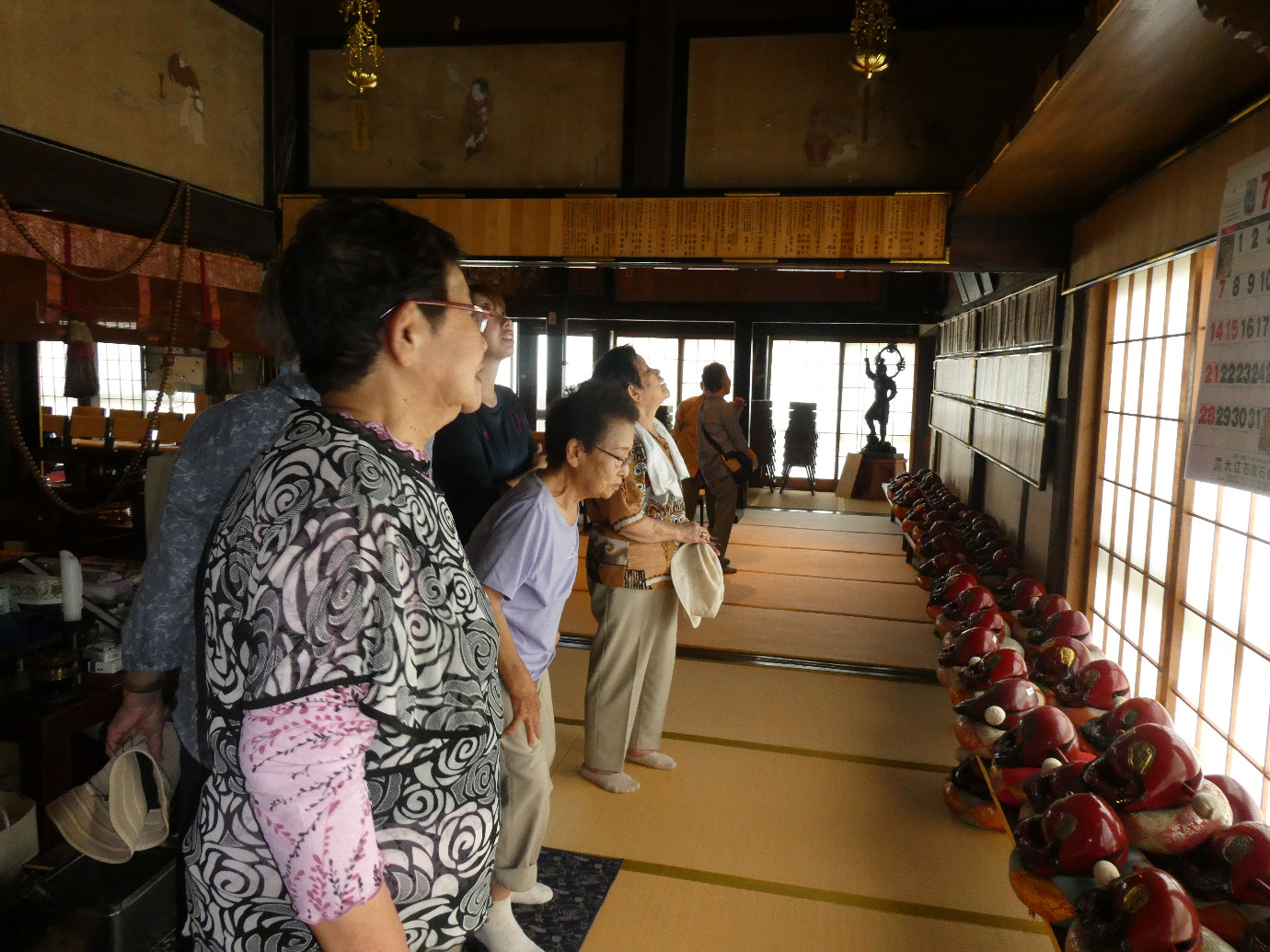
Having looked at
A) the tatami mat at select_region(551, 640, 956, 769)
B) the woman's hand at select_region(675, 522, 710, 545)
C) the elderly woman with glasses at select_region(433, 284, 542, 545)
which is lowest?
the tatami mat at select_region(551, 640, 956, 769)

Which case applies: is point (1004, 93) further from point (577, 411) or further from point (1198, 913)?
point (1198, 913)

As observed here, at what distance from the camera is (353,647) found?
0.77m

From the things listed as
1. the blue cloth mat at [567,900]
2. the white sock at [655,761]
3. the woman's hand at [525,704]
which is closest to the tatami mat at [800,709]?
the white sock at [655,761]

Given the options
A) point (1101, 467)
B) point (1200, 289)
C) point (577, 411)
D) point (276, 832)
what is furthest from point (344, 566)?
point (1101, 467)

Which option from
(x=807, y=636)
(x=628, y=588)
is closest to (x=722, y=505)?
(x=807, y=636)

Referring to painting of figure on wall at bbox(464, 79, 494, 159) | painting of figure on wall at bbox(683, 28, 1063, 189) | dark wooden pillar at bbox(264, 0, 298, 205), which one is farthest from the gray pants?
dark wooden pillar at bbox(264, 0, 298, 205)

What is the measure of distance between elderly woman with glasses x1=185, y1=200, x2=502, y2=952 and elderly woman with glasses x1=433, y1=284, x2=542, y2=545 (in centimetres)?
109

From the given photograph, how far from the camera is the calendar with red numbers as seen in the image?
1.54 m

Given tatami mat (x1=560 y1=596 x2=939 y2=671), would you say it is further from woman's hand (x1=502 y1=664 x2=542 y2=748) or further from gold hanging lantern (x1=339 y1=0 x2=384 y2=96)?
gold hanging lantern (x1=339 y1=0 x2=384 y2=96)

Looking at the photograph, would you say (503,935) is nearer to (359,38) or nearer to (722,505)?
(359,38)

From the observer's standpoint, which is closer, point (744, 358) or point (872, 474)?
point (744, 358)

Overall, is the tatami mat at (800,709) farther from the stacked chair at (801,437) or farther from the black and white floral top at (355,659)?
the stacked chair at (801,437)

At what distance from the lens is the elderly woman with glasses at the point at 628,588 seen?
8.73 feet

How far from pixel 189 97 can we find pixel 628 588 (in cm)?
282
